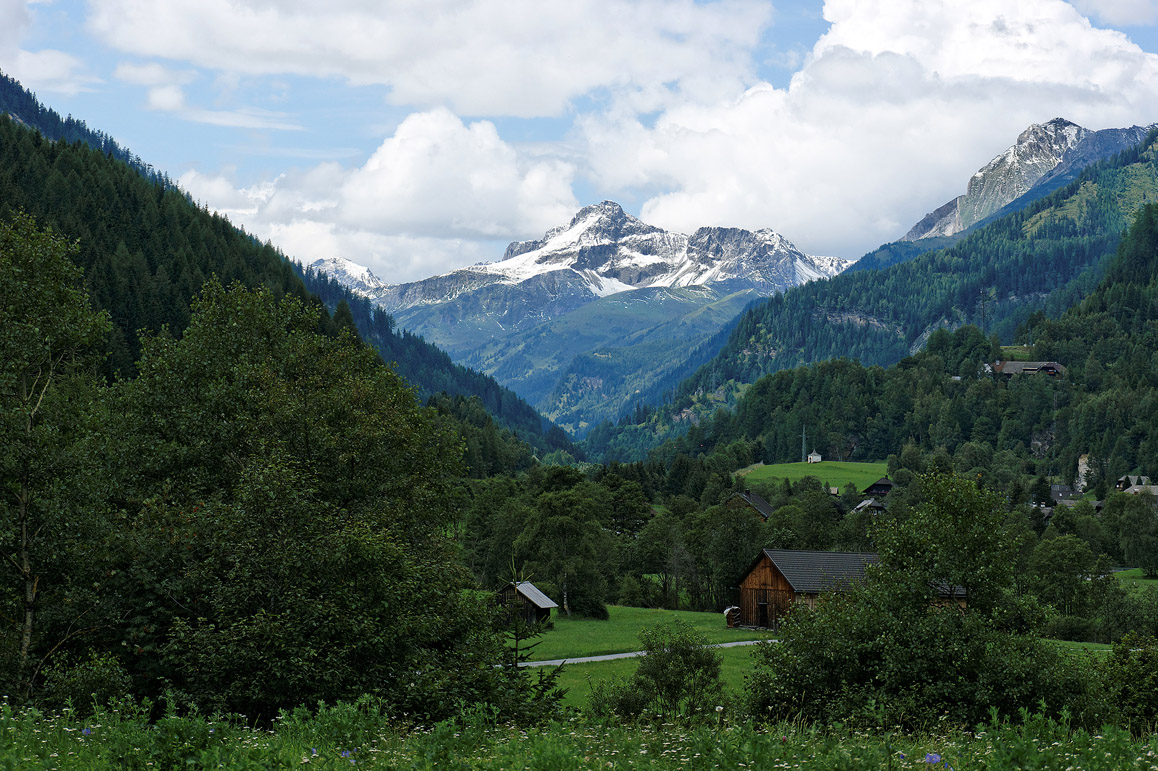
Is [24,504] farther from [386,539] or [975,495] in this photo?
[975,495]

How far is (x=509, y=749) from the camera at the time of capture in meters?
12.2

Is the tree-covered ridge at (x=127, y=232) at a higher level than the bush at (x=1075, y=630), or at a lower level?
higher

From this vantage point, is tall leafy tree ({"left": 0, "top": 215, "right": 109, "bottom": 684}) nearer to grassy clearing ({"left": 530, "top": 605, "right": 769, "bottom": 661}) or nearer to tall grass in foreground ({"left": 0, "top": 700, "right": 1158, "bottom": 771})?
tall grass in foreground ({"left": 0, "top": 700, "right": 1158, "bottom": 771})

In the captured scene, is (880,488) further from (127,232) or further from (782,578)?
(127,232)

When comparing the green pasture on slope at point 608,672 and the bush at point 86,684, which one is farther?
the green pasture on slope at point 608,672

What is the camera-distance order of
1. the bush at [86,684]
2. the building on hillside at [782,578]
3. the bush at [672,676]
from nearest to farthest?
the bush at [86,684] < the bush at [672,676] < the building on hillside at [782,578]

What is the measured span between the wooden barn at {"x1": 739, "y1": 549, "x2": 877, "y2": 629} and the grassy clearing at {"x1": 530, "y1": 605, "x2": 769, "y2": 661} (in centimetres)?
336

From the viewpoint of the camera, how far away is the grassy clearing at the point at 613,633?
67875 mm

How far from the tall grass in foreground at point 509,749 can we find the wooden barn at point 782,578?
7150 centimetres

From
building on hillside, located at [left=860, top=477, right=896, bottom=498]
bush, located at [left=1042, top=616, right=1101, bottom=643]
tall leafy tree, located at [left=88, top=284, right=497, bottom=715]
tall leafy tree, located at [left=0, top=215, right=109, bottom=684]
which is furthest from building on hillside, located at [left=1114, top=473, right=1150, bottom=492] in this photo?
tall leafy tree, located at [left=0, top=215, right=109, bottom=684]

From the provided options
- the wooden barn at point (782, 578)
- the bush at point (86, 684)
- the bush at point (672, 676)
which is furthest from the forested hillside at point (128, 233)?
the bush at point (86, 684)

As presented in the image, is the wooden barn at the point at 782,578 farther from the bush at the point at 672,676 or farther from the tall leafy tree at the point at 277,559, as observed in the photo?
the tall leafy tree at the point at 277,559

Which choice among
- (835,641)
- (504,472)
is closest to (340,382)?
(835,641)

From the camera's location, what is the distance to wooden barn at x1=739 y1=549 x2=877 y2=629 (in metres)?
83.5
